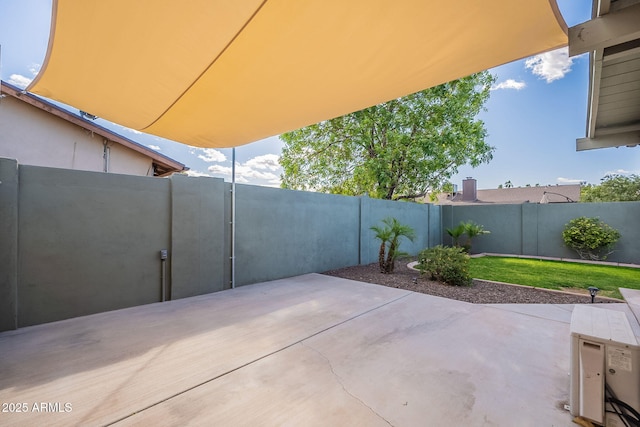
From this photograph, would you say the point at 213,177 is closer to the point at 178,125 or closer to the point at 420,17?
the point at 178,125

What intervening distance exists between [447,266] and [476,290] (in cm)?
69

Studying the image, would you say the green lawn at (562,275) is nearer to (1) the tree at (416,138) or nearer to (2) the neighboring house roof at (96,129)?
(1) the tree at (416,138)

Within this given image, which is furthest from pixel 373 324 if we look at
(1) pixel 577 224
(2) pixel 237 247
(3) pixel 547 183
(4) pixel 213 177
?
(3) pixel 547 183

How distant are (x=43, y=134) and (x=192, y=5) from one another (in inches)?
312

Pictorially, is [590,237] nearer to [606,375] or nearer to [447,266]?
[447,266]

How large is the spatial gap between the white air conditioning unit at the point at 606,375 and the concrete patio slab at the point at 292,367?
0.67ft

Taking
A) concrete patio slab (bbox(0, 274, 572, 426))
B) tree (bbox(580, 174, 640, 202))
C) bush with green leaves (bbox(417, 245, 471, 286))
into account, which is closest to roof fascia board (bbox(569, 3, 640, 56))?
concrete patio slab (bbox(0, 274, 572, 426))

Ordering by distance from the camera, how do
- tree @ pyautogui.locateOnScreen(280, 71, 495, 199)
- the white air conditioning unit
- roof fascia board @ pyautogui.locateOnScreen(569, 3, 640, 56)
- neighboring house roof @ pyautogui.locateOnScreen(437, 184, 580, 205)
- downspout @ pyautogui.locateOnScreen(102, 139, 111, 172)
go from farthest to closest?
neighboring house roof @ pyautogui.locateOnScreen(437, 184, 580, 205)
tree @ pyautogui.locateOnScreen(280, 71, 495, 199)
downspout @ pyautogui.locateOnScreen(102, 139, 111, 172)
roof fascia board @ pyautogui.locateOnScreen(569, 3, 640, 56)
the white air conditioning unit

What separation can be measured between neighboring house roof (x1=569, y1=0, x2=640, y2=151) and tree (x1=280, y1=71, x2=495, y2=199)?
6636 mm

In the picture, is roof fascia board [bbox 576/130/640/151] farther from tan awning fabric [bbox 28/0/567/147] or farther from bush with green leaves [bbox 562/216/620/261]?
bush with green leaves [bbox 562/216/620/261]

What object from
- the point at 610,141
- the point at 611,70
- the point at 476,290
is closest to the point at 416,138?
the point at 610,141

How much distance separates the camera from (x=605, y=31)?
1932mm

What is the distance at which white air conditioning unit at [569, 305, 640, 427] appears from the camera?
1.68 metres

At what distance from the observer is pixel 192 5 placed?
153 centimetres
